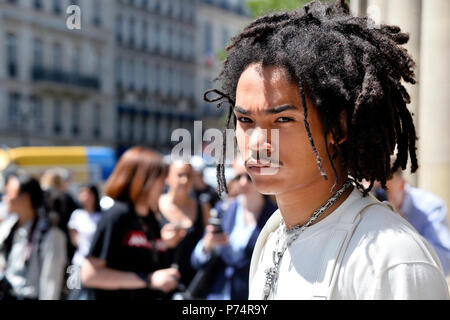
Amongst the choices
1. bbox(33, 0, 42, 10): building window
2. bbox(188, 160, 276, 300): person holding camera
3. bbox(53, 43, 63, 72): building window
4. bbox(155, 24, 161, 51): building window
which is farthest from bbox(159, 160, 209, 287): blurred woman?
bbox(155, 24, 161, 51): building window

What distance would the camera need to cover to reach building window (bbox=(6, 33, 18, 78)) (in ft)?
107

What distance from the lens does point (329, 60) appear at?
166 cm

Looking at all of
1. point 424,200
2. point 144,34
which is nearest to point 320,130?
point 424,200

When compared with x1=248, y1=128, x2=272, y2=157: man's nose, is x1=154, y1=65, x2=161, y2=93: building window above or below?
above

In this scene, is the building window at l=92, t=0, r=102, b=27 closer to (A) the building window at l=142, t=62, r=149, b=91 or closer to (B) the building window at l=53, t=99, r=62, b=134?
(B) the building window at l=53, t=99, r=62, b=134

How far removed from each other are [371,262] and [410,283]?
92 millimetres

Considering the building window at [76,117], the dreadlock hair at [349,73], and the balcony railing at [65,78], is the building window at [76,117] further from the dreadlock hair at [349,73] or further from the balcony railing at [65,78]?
the dreadlock hair at [349,73]

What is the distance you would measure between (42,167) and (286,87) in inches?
660

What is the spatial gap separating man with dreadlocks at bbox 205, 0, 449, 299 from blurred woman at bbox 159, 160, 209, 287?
3.09 metres

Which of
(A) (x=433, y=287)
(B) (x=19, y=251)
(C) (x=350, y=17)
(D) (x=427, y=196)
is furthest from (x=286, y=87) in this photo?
(B) (x=19, y=251)

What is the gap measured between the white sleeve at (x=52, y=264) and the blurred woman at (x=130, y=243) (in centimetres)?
164

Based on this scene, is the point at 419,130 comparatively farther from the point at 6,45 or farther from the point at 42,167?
the point at 6,45

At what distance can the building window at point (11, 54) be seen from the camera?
107ft

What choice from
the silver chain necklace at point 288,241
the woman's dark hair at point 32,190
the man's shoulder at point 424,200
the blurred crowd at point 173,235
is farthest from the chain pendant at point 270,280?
the woman's dark hair at point 32,190
